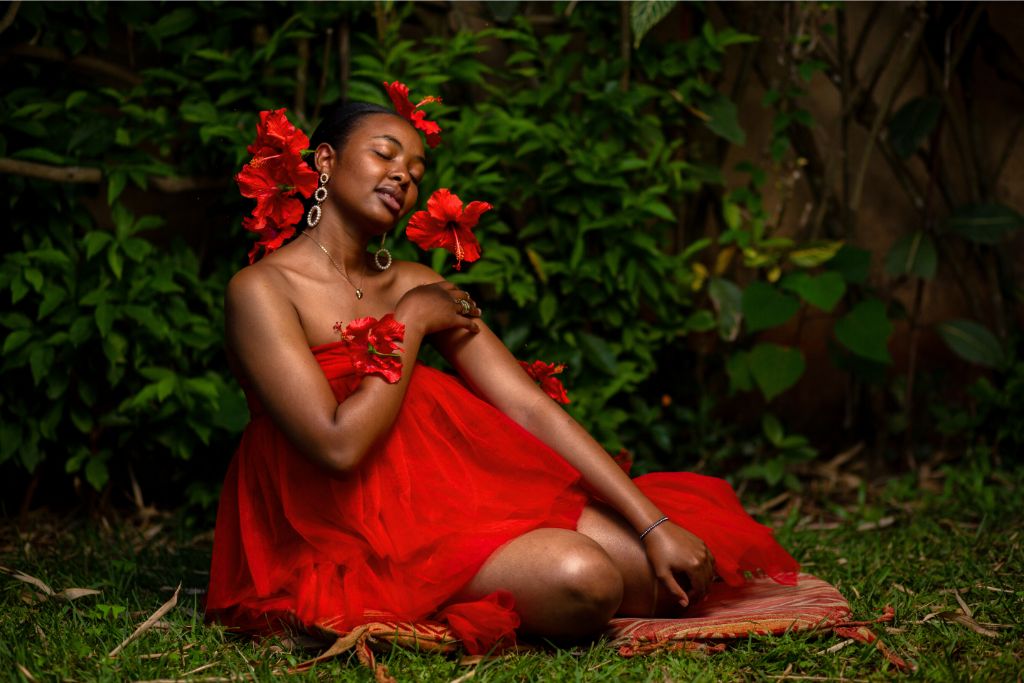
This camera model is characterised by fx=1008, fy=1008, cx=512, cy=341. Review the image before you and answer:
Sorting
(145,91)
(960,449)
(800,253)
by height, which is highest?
(145,91)

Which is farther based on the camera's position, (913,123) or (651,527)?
(913,123)

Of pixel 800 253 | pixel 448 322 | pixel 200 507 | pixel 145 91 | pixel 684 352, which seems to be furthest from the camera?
pixel 684 352

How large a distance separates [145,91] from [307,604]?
183 cm

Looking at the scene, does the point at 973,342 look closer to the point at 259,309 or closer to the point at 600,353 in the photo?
the point at 600,353

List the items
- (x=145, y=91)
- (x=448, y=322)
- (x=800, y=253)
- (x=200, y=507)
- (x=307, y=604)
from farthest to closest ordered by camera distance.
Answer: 1. (x=800, y=253)
2. (x=200, y=507)
3. (x=145, y=91)
4. (x=448, y=322)
5. (x=307, y=604)

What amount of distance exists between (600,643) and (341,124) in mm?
1213

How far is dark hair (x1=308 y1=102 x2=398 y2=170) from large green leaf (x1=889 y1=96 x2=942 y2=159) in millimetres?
2228

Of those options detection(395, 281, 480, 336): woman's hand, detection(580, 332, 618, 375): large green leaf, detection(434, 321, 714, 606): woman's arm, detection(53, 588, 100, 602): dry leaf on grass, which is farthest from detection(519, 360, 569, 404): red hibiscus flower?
detection(53, 588, 100, 602): dry leaf on grass

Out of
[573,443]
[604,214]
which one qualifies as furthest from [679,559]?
[604,214]

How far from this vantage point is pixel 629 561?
6.85 ft

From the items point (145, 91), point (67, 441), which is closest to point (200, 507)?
point (67, 441)

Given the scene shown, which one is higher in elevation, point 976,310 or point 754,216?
point 754,216

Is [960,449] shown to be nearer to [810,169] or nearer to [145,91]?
[810,169]

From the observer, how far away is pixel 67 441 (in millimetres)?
3113
